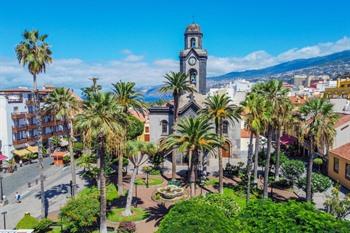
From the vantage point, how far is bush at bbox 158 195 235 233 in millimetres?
19927

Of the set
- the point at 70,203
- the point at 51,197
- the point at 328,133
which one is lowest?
the point at 51,197

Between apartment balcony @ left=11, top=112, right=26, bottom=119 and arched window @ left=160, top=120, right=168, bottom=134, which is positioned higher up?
apartment balcony @ left=11, top=112, right=26, bottom=119

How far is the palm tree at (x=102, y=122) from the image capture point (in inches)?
1083

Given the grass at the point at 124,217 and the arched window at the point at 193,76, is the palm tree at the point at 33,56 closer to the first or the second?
the grass at the point at 124,217

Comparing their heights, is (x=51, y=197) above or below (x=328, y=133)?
below

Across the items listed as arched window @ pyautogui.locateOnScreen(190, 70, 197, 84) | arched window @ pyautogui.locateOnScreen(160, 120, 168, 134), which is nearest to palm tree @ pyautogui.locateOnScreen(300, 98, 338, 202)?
arched window @ pyautogui.locateOnScreen(190, 70, 197, 84)

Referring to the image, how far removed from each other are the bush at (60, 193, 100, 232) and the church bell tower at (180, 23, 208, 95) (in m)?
31.4

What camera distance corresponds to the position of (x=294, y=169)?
3988 centimetres

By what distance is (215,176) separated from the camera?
49938 mm

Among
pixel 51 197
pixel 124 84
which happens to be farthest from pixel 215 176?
pixel 51 197

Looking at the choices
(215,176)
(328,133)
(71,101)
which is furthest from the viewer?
(215,176)

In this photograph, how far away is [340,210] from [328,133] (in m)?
7.46

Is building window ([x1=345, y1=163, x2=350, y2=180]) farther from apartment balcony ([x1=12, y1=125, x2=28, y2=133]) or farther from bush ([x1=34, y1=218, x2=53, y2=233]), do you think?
apartment balcony ([x1=12, y1=125, x2=28, y2=133])

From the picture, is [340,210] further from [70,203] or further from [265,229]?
[70,203]
